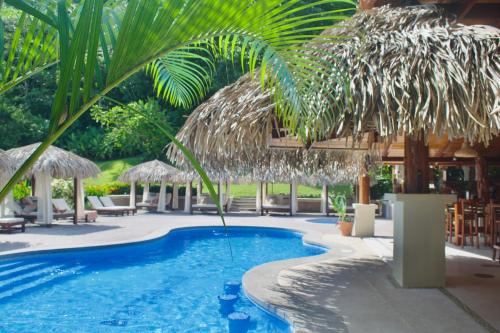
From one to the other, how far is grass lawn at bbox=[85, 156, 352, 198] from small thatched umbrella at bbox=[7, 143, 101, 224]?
11.2 m

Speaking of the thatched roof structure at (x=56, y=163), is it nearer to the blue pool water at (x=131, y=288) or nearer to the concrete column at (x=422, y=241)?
the blue pool water at (x=131, y=288)

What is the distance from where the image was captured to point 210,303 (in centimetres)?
650

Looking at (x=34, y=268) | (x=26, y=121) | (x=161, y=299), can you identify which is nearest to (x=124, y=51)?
Result: (x=161, y=299)

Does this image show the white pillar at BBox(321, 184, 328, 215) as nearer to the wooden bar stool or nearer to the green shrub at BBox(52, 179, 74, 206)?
the wooden bar stool

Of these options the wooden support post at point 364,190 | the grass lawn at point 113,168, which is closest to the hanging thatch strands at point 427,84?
the wooden support post at point 364,190

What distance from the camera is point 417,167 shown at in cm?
603

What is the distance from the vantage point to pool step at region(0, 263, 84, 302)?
24.5 feet

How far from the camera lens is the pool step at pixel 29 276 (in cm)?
748

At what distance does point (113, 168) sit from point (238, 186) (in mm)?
8365

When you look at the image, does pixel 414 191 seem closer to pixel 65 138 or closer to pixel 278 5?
pixel 278 5

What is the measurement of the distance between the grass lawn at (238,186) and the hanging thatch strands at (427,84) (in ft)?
63.0

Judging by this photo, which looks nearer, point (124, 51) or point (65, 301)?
point (124, 51)

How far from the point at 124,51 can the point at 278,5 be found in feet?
1.61

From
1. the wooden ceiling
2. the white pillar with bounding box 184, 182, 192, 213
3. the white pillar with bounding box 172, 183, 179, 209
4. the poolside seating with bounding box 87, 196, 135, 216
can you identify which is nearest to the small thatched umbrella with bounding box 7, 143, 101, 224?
the poolside seating with bounding box 87, 196, 135, 216
